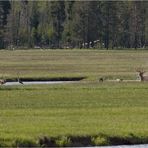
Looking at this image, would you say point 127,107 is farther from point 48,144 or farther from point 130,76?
point 130,76

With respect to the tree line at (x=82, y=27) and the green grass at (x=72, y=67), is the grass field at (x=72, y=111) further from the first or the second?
the tree line at (x=82, y=27)

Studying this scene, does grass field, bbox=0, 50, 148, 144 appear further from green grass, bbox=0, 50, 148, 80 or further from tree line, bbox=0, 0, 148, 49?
tree line, bbox=0, 0, 148, 49

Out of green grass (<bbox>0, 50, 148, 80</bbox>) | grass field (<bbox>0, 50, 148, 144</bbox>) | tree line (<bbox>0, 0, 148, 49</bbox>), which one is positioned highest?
tree line (<bbox>0, 0, 148, 49</bbox>)

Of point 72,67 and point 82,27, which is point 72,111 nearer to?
point 72,67

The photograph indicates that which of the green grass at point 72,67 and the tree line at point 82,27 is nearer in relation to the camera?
the green grass at point 72,67

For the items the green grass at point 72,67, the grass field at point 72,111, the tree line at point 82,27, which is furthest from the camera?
the tree line at point 82,27

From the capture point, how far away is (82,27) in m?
162

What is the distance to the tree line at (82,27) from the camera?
6393 inches

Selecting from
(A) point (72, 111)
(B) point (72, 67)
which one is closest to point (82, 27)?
(B) point (72, 67)

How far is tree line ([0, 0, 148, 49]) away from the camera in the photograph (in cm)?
16238

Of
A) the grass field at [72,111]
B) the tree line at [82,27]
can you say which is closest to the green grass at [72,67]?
the grass field at [72,111]

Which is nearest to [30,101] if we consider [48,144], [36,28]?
[48,144]

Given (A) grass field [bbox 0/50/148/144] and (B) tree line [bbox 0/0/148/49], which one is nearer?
(A) grass field [bbox 0/50/148/144]

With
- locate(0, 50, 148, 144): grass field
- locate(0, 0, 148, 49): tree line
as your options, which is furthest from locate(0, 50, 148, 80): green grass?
locate(0, 0, 148, 49): tree line
